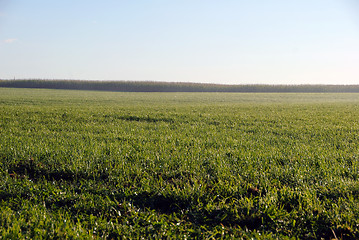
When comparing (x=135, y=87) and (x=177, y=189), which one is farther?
(x=135, y=87)

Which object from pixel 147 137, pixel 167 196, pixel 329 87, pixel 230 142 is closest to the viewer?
pixel 167 196

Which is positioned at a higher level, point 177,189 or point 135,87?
point 135,87

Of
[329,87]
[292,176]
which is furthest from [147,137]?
[329,87]

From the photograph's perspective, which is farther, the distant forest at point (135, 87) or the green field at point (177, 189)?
the distant forest at point (135, 87)

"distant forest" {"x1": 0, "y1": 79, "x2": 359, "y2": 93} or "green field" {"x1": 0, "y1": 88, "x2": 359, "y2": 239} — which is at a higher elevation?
"distant forest" {"x1": 0, "y1": 79, "x2": 359, "y2": 93}

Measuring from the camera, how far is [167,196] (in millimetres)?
3896

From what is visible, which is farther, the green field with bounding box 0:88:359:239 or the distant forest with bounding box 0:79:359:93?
the distant forest with bounding box 0:79:359:93

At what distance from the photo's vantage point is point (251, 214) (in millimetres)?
3412

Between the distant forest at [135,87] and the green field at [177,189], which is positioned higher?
the distant forest at [135,87]

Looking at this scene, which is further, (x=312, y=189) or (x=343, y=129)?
(x=343, y=129)

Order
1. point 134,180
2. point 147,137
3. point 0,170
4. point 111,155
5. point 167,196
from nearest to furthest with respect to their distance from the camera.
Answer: point 167,196, point 134,180, point 0,170, point 111,155, point 147,137

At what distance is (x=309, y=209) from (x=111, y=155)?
3600 millimetres

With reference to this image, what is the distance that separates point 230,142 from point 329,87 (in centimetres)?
10260

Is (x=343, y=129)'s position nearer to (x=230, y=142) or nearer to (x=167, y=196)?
(x=230, y=142)
